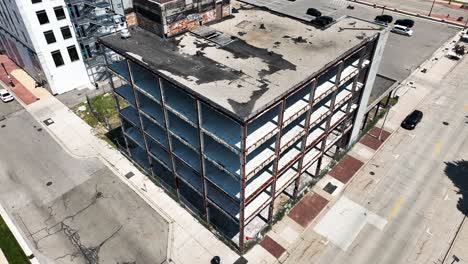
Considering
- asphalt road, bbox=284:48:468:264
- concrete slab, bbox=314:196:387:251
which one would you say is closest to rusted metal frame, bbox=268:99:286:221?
asphalt road, bbox=284:48:468:264

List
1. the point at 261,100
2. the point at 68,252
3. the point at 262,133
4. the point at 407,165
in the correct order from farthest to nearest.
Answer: the point at 407,165 < the point at 68,252 < the point at 262,133 < the point at 261,100

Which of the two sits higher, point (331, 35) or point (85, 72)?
point (331, 35)

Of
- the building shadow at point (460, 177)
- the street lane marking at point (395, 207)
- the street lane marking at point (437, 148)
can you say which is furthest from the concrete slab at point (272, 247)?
the street lane marking at point (437, 148)

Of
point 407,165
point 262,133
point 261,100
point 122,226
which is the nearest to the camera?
point 261,100

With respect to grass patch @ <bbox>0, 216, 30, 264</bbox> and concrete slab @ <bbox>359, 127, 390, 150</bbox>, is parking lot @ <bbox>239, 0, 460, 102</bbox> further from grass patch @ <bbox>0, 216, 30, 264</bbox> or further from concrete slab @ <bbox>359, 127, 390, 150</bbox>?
grass patch @ <bbox>0, 216, 30, 264</bbox>

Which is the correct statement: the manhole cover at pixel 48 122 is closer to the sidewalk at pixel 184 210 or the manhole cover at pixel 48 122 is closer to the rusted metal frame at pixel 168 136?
the sidewalk at pixel 184 210

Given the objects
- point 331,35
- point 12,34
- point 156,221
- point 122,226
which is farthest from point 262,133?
point 12,34

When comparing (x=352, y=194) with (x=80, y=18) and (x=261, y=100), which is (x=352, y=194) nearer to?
(x=261, y=100)
